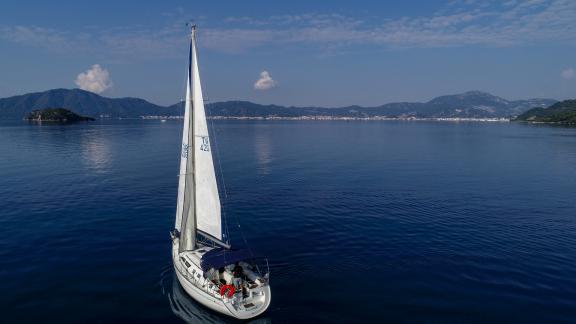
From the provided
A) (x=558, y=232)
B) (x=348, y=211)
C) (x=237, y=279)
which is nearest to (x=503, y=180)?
(x=558, y=232)

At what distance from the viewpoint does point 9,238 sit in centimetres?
4303

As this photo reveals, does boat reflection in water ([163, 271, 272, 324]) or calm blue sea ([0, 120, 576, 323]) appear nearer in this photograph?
boat reflection in water ([163, 271, 272, 324])

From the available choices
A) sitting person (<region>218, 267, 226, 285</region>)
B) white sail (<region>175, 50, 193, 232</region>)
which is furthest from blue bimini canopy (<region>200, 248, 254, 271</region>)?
white sail (<region>175, 50, 193, 232</region>)

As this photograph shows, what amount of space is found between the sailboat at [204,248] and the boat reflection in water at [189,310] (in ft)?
2.01

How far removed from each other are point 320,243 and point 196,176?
1818cm

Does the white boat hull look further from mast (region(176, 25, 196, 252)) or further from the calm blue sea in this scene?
mast (region(176, 25, 196, 252))

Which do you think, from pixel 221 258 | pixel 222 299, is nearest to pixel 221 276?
pixel 221 258

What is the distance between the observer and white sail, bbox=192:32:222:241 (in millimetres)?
30719

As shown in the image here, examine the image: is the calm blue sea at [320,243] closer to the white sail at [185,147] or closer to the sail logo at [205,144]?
the white sail at [185,147]

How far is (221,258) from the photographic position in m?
30.1

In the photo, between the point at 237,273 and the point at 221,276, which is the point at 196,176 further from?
the point at 237,273

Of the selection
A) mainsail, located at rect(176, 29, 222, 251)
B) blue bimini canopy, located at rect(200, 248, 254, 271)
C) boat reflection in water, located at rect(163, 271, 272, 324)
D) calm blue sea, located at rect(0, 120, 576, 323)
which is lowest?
boat reflection in water, located at rect(163, 271, 272, 324)

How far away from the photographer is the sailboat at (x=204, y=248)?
92.5ft

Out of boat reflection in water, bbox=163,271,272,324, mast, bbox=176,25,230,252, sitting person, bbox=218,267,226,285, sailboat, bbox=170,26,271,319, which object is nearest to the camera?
sailboat, bbox=170,26,271,319
